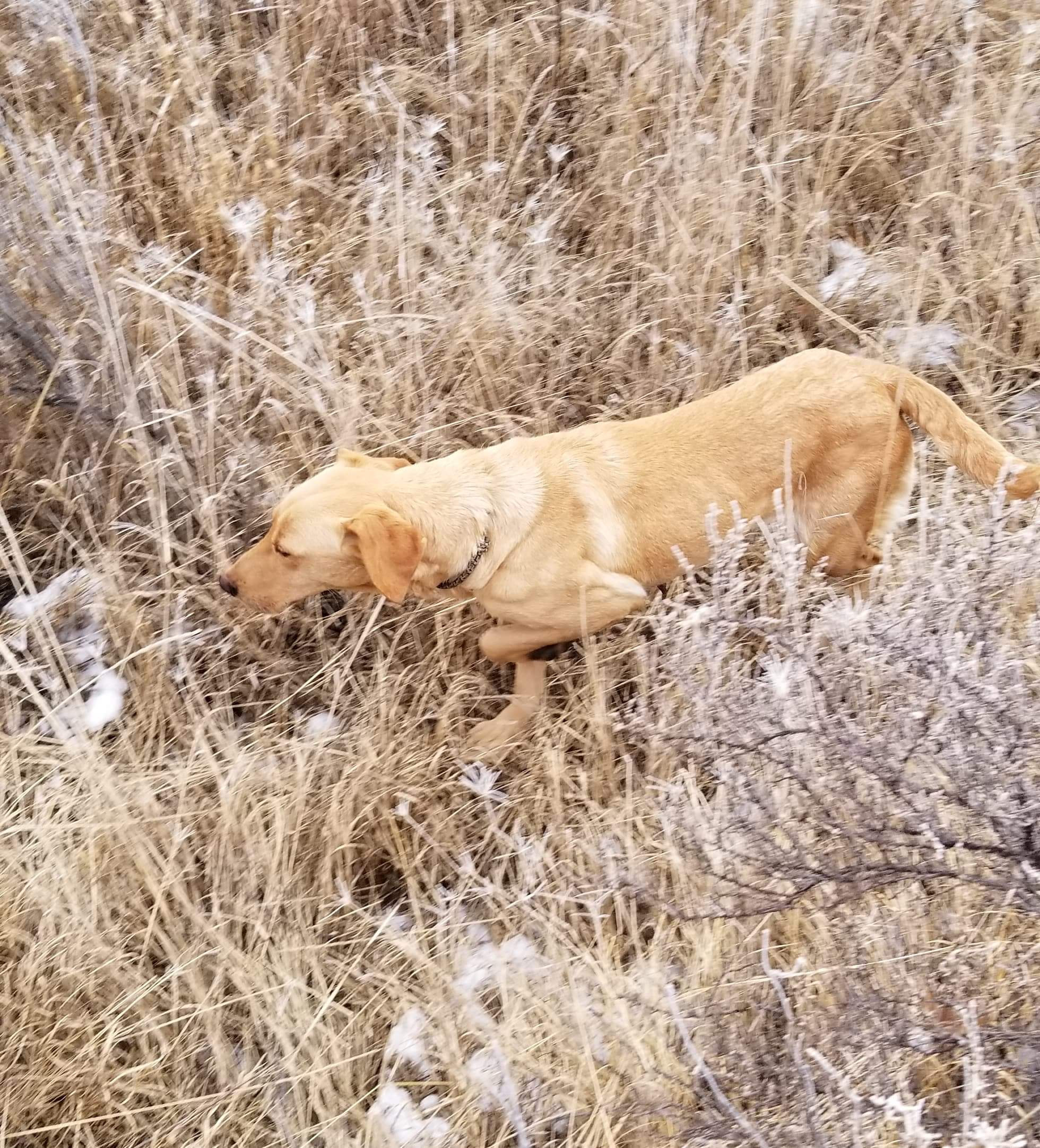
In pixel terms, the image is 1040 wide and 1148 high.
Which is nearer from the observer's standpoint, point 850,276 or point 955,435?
point 955,435

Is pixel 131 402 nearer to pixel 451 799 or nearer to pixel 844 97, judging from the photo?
pixel 451 799

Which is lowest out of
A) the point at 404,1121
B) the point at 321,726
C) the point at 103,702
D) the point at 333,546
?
the point at 404,1121

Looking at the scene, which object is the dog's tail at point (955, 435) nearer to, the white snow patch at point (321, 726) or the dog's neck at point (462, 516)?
the dog's neck at point (462, 516)

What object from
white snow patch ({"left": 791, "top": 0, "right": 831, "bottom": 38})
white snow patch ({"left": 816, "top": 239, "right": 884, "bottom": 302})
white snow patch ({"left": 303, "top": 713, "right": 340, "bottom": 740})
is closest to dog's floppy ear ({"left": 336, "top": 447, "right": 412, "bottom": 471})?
white snow patch ({"left": 303, "top": 713, "right": 340, "bottom": 740})

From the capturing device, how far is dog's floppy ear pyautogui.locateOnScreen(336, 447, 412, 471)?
2.68 meters

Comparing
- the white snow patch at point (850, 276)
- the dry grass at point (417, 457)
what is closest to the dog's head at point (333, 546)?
the dry grass at point (417, 457)

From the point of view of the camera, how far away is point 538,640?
8.83ft

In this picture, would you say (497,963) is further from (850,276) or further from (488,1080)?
(850,276)

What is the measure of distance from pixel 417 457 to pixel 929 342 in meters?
1.69

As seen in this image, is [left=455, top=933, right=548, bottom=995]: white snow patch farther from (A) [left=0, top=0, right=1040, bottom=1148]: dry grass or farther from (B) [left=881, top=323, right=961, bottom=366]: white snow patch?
(B) [left=881, top=323, right=961, bottom=366]: white snow patch

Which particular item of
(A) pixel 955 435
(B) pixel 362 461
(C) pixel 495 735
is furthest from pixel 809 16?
(C) pixel 495 735

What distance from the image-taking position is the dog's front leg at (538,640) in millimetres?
2650

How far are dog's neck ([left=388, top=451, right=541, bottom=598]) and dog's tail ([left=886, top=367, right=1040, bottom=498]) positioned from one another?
0.97 meters

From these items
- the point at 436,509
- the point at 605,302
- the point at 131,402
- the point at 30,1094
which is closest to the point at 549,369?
the point at 605,302
